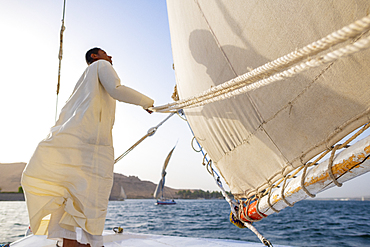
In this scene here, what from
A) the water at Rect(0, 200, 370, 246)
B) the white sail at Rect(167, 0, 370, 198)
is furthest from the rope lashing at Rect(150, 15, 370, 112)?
the water at Rect(0, 200, 370, 246)

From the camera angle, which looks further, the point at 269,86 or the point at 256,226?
the point at 256,226

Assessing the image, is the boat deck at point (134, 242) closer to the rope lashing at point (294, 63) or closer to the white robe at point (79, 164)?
the white robe at point (79, 164)

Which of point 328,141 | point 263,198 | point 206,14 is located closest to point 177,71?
point 206,14

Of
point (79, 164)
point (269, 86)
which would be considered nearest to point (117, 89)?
point (79, 164)

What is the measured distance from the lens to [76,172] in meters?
1.27

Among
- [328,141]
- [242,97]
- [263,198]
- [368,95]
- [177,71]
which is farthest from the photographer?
[177,71]

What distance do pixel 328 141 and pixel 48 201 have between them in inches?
55.5

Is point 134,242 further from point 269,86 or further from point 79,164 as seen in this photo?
point 269,86

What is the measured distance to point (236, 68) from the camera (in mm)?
1431

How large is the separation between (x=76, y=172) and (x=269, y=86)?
1.11 metres

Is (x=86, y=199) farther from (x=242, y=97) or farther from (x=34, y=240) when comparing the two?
(x=34, y=240)

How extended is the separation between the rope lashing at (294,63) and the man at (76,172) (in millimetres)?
345

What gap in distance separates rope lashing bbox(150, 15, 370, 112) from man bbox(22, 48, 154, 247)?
1.13 ft

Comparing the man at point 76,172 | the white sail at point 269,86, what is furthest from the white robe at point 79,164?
the white sail at point 269,86
